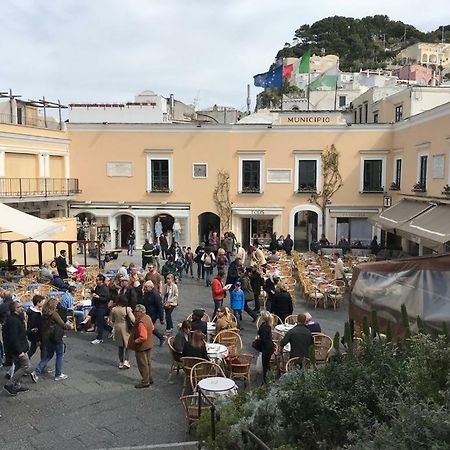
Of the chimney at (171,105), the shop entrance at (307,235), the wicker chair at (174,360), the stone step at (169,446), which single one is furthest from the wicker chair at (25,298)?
the chimney at (171,105)

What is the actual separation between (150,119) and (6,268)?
1328cm

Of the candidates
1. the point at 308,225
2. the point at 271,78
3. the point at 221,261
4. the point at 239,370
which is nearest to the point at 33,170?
the point at 221,261

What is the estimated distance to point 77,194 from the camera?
89.5 feet

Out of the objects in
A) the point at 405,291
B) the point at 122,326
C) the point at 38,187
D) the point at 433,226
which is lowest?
the point at 122,326

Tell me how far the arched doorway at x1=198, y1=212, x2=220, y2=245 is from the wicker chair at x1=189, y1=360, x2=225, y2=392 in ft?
62.8

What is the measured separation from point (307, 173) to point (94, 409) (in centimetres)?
2060

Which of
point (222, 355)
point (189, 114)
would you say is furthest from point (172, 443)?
point (189, 114)

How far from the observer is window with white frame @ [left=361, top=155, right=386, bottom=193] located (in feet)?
87.1

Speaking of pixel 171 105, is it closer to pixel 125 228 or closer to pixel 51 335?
pixel 125 228

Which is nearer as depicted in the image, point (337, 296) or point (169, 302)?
point (169, 302)

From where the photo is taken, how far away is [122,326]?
9906 millimetres

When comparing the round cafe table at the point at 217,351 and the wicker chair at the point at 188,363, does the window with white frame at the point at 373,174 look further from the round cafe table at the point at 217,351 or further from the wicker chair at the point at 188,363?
the wicker chair at the point at 188,363

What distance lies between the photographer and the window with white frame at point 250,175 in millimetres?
26844

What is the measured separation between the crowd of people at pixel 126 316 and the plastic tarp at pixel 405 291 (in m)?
1.18
